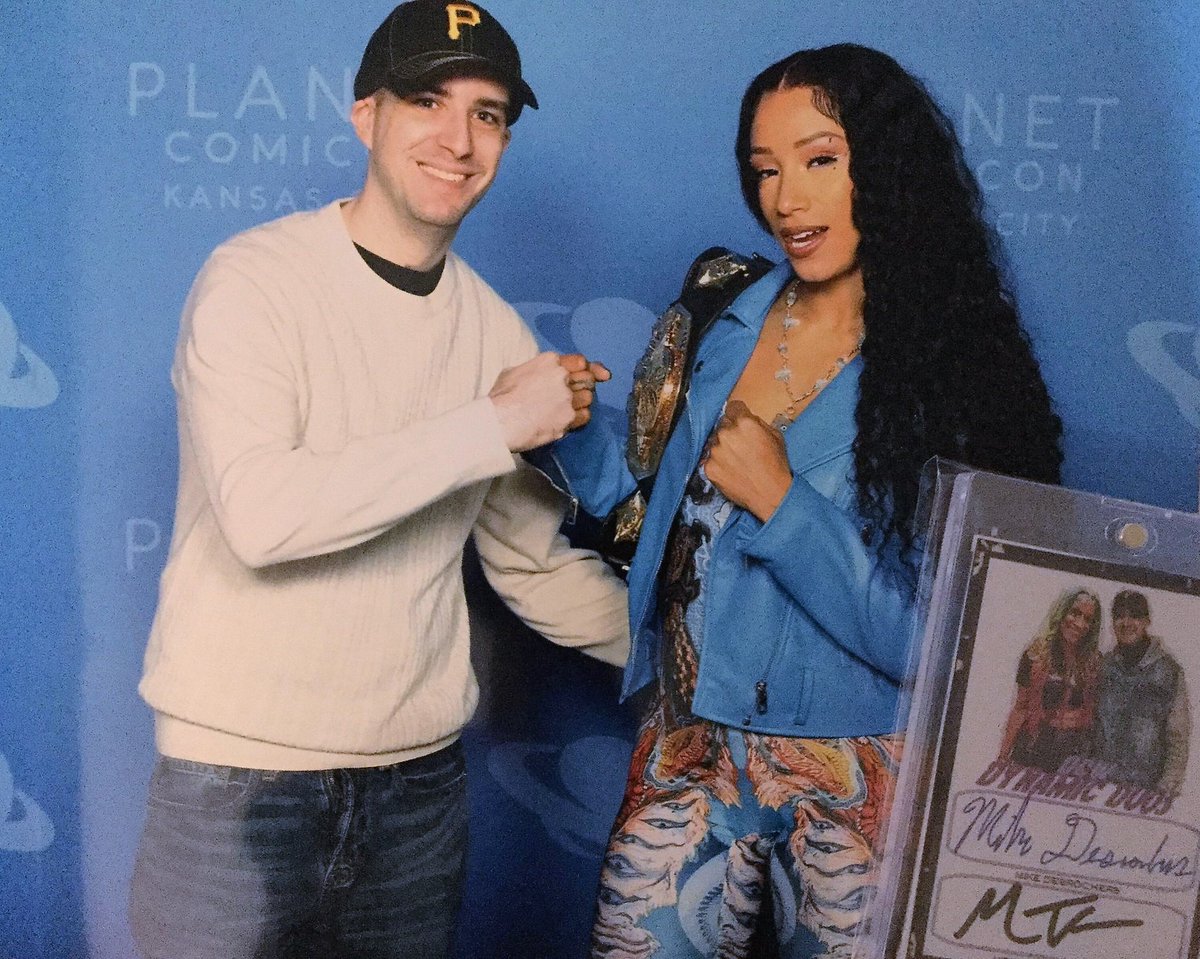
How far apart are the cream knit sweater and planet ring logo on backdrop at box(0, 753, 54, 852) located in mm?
541

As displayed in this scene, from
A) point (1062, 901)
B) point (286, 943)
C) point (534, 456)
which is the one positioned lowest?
point (286, 943)

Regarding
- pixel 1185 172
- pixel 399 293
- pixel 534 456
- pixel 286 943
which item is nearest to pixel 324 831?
pixel 286 943

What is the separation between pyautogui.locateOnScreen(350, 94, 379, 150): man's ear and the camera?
1480mm

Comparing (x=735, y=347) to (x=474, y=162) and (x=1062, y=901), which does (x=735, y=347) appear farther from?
(x=1062, y=901)

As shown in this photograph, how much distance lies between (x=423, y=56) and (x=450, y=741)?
2.46 feet

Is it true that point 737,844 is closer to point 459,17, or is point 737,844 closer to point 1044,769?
point 1044,769

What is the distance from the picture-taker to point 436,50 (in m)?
1.43

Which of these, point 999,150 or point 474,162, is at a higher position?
point 999,150

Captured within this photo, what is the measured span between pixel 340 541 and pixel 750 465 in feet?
1.36

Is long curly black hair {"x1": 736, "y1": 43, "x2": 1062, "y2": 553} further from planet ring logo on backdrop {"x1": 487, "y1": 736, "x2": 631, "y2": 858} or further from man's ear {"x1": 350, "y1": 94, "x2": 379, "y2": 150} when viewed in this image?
planet ring logo on backdrop {"x1": 487, "y1": 736, "x2": 631, "y2": 858}

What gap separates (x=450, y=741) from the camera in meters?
1.54

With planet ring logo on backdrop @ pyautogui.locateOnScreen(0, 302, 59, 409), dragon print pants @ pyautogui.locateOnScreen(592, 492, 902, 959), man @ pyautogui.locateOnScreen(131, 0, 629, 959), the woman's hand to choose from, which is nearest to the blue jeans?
man @ pyautogui.locateOnScreen(131, 0, 629, 959)

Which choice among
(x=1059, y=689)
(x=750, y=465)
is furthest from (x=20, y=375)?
(x=1059, y=689)

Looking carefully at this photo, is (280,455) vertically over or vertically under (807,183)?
under
